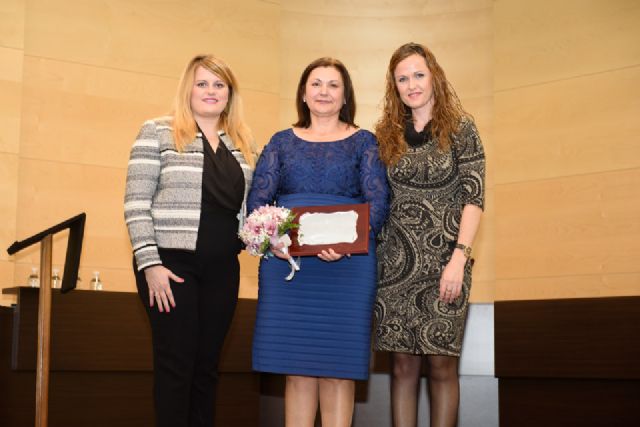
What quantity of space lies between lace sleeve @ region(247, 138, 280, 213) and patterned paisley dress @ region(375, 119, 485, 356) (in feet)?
1.51

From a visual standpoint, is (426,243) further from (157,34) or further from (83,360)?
(157,34)

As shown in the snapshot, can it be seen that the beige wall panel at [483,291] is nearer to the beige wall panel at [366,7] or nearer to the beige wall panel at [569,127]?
the beige wall panel at [569,127]

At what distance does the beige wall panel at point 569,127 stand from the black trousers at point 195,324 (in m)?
3.27

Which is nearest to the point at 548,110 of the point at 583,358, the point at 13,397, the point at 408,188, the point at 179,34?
the point at 583,358

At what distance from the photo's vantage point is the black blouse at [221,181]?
10.7 feet

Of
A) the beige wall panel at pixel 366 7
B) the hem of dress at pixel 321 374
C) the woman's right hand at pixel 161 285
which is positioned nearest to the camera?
the woman's right hand at pixel 161 285

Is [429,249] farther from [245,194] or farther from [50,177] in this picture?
[50,177]

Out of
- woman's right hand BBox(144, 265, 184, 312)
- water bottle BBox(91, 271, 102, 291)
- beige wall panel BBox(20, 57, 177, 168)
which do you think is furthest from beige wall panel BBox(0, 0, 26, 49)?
woman's right hand BBox(144, 265, 184, 312)

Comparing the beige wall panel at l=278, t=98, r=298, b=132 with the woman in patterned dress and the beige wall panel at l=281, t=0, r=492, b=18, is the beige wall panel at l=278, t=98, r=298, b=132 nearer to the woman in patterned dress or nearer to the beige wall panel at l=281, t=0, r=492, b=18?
the beige wall panel at l=281, t=0, r=492, b=18

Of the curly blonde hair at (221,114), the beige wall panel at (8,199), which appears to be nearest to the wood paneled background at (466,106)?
the beige wall panel at (8,199)

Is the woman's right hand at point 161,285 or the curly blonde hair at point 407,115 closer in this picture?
the woman's right hand at point 161,285

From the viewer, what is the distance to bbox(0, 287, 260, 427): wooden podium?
4.57 m

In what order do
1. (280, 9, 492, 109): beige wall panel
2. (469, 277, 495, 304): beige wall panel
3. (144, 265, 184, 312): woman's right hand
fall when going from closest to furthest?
(144, 265, 184, 312): woman's right hand, (469, 277, 495, 304): beige wall panel, (280, 9, 492, 109): beige wall panel

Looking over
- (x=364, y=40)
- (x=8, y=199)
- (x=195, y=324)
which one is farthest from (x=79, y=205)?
(x=195, y=324)
